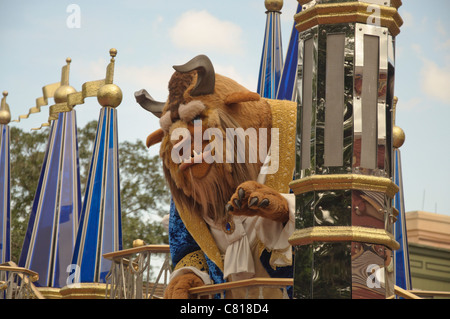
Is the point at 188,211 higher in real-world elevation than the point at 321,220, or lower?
higher

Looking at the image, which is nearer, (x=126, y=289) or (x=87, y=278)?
(x=126, y=289)

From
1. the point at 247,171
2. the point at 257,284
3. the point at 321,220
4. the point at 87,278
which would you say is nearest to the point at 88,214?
the point at 87,278

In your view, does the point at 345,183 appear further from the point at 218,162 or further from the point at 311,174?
the point at 218,162

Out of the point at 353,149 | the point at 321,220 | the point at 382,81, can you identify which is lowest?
the point at 321,220

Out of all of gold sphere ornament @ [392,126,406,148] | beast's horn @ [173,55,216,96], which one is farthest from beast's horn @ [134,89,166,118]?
gold sphere ornament @ [392,126,406,148]

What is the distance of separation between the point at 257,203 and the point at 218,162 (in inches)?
38.4

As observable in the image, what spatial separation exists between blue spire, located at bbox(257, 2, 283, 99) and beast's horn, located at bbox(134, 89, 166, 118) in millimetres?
1592

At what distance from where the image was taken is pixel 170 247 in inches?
224

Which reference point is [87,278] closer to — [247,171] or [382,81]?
[247,171]

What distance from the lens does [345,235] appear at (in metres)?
3.09

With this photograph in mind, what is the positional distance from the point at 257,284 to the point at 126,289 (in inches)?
120

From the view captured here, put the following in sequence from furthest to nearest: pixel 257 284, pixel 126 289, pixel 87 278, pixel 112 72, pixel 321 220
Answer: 1. pixel 112 72
2. pixel 87 278
3. pixel 126 289
4. pixel 257 284
5. pixel 321 220
